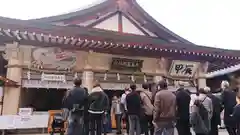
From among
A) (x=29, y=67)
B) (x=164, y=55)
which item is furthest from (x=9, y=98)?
(x=164, y=55)

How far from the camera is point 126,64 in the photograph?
10703mm

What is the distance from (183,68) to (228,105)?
19.5 ft

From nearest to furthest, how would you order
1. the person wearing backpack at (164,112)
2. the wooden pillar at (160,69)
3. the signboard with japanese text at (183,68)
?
the person wearing backpack at (164,112), the wooden pillar at (160,69), the signboard with japanese text at (183,68)

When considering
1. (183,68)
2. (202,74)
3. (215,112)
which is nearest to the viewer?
(215,112)

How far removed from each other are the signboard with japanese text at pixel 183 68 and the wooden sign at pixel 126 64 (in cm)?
173

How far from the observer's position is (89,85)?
32.4 ft

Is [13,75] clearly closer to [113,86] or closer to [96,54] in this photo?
[96,54]

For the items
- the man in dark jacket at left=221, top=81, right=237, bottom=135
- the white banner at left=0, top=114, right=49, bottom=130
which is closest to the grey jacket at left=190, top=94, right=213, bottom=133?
the man in dark jacket at left=221, top=81, right=237, bottom=135

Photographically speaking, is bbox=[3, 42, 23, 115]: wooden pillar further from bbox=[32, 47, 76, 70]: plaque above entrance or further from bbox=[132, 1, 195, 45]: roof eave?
bbox=[132, 1, 195, 45]: roof eave

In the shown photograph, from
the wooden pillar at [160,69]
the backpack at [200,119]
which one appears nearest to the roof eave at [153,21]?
the wooden pillar at [160,69]

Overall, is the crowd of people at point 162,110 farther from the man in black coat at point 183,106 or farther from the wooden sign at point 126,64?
the wooden sign at point 126,64

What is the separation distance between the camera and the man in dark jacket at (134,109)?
20.3 feet

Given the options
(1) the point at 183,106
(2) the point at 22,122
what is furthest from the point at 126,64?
(1) the point at 183,106

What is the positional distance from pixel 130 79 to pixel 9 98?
508cm
